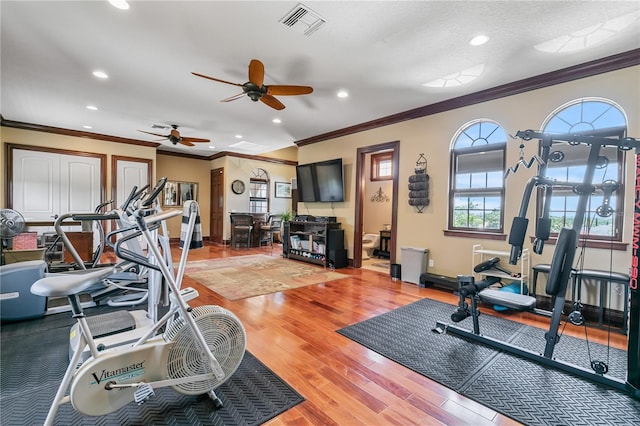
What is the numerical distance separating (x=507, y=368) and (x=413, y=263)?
2.59 meters

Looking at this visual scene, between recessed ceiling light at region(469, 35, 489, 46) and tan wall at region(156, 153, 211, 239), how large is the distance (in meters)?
8.67

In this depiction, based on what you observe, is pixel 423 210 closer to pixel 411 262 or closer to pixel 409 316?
pixel 411 262

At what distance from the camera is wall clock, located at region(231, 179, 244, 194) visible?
9.21 m

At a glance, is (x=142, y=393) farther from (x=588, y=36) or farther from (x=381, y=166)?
(x=381, y=166)

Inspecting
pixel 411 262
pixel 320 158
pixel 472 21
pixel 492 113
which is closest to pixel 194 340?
pixel 472 21

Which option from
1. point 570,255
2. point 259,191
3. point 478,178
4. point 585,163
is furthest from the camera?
point 259,191

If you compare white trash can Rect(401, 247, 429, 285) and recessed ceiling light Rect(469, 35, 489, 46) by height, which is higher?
recessed ceiling light Rect(469, 35, 489, 46)

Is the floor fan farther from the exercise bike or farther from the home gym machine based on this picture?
the home gym machine

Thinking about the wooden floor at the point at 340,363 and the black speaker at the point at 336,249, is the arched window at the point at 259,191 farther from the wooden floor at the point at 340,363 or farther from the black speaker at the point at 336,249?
the wooden floor at the point at 340,363

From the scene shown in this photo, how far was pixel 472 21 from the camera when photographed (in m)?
2.61

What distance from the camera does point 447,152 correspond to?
4578 millimetres

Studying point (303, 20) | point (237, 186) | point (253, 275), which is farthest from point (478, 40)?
point (237, 186)

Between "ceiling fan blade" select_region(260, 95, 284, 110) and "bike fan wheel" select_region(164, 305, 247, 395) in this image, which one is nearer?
"bike fan wheel" select_region(164, 305, 247, 395)

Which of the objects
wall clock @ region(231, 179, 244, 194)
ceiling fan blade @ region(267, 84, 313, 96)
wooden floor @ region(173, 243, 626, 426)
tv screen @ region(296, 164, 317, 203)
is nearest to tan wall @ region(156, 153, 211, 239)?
wall clock @ region(231, 179, 244, 194)
